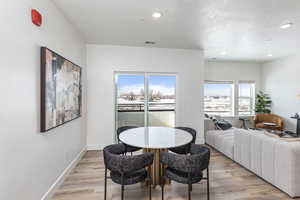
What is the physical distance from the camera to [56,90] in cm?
224

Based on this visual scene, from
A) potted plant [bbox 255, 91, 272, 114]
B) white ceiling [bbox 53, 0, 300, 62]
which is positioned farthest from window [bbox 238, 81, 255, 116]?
white ceiling [bbox 53, 0, 300, 62]

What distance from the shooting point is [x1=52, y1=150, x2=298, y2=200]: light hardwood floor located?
87.9 inches

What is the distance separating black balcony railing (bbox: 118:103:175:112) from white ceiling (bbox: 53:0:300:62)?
1617 millimetres

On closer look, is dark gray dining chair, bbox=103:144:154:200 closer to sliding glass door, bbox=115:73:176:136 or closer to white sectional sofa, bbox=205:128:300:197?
white sectional sofa, bbox=205:128:300:197

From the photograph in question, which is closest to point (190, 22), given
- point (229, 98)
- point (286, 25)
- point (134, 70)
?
point (286, 25)

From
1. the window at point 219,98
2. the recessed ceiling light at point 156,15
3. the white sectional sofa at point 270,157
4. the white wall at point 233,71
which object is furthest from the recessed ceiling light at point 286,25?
the window at point 219,98

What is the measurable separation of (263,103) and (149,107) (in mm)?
4304

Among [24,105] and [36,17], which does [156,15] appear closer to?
[36,17]

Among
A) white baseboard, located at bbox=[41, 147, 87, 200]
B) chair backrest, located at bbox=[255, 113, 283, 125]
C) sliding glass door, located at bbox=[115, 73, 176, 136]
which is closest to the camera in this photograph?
white baseboard, located at bbox=[41, 147, 87, 200]

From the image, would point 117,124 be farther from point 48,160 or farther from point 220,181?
point 220,181

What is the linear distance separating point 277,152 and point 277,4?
2.11 metres

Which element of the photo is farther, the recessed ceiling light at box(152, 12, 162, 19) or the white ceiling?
the recessed ceiling light at box(152, 12, 162, 19)

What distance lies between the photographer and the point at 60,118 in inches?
93.5

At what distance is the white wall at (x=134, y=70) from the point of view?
410cm
